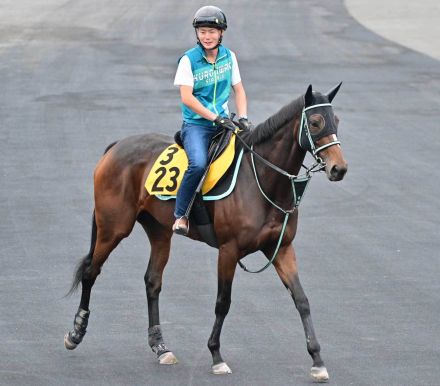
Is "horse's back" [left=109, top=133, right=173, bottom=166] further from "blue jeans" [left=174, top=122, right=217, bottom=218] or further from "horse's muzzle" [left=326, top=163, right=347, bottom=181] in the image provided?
"horse's muzzle" [left=326, top=163, right=347, bottom=181]

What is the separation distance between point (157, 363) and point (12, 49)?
65.9 feet

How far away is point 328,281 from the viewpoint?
13.1m

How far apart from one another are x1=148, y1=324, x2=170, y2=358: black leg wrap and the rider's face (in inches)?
98.8

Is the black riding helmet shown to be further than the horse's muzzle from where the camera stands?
Yes

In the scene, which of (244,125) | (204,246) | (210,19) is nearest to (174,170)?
(244,125)

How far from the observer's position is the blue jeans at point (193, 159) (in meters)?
10.1

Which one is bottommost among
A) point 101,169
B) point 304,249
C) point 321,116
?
point 304,249

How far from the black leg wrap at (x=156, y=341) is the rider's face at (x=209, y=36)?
2.51m

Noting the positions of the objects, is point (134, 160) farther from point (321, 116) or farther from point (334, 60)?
point (334, 60)

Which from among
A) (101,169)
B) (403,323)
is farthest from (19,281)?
(403,323)

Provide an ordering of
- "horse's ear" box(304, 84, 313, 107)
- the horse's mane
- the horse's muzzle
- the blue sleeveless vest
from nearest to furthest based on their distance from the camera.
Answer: the horse's muzzle
"horse's ear" box(304, 84, 313, 107)
the horse's mane
the blue sleeveless vest

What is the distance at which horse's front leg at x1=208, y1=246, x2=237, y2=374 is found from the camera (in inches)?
390

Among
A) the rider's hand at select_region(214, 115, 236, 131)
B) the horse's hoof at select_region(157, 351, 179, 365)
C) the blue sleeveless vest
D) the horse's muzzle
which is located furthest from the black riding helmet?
the horse's hoof at select_region(157, 351, 179, 365)

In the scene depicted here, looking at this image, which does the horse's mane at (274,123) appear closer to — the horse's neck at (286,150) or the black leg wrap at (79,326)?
the horse's neck at (286,150)
